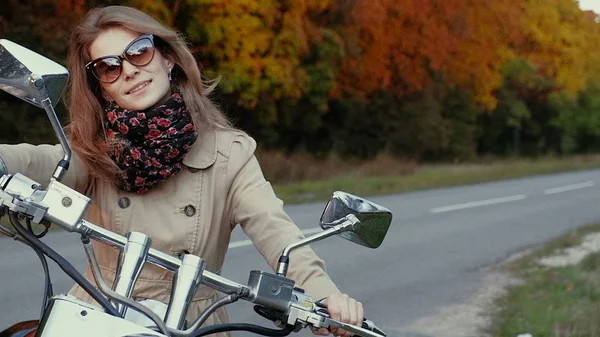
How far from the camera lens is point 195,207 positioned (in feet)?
7.61

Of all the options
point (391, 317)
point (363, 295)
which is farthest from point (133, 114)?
point (363, 295)

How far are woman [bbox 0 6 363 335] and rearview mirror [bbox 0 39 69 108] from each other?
0.39m

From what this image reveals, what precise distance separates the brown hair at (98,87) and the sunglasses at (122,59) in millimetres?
45

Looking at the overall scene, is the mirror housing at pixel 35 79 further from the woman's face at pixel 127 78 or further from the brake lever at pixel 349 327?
the brake lever at pixel 349 327

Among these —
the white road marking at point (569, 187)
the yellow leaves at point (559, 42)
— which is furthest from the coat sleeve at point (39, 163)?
the yellow leaves at point (559, 42)

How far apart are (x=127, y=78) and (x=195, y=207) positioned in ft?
1.25

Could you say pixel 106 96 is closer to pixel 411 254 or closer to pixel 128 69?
pixel 128 69

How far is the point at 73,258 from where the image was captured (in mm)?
8836

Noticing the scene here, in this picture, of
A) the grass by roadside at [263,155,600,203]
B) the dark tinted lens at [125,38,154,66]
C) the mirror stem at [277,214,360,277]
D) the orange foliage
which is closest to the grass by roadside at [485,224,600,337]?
the mirror stem at [277,214,360,277]

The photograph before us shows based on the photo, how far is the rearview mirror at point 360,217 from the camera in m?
1.99

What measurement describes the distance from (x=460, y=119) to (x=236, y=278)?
32.1 meters

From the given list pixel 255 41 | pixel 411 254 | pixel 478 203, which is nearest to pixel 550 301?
pixel 411 254

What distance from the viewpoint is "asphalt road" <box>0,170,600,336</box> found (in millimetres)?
7586

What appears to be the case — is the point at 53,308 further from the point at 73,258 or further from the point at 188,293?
the point at 73,258
